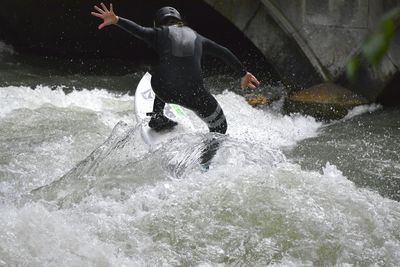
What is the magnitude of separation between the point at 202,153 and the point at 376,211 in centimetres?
145

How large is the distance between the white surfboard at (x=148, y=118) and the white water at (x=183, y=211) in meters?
0.12

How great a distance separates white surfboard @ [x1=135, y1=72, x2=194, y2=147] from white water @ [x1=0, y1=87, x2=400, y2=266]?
0.12 meters

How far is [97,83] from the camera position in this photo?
9906 millimetres

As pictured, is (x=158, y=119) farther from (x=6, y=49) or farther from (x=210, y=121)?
(x=6, y=49)

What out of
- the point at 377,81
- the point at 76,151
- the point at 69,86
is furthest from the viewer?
the point at 69,86

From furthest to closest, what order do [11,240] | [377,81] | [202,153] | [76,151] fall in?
[377,81]
[76,151]
[202,153]
[11,240]

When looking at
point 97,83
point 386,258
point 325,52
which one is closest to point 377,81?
point 325,52

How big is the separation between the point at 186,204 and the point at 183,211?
0.31 feet

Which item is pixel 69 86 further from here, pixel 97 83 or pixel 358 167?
pixel 358 167

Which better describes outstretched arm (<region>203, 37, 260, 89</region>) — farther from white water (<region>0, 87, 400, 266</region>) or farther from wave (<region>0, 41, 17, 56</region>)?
wave (<region>0, 41, 17, 56</region>)

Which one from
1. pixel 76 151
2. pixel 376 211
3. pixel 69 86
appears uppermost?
pixel 376 211

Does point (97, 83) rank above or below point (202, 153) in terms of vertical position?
below

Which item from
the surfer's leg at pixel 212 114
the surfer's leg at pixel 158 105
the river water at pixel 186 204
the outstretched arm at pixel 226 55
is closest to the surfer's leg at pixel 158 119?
the surfer's leg at pixel 158 105

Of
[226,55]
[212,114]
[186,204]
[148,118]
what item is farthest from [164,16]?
[186,204]
